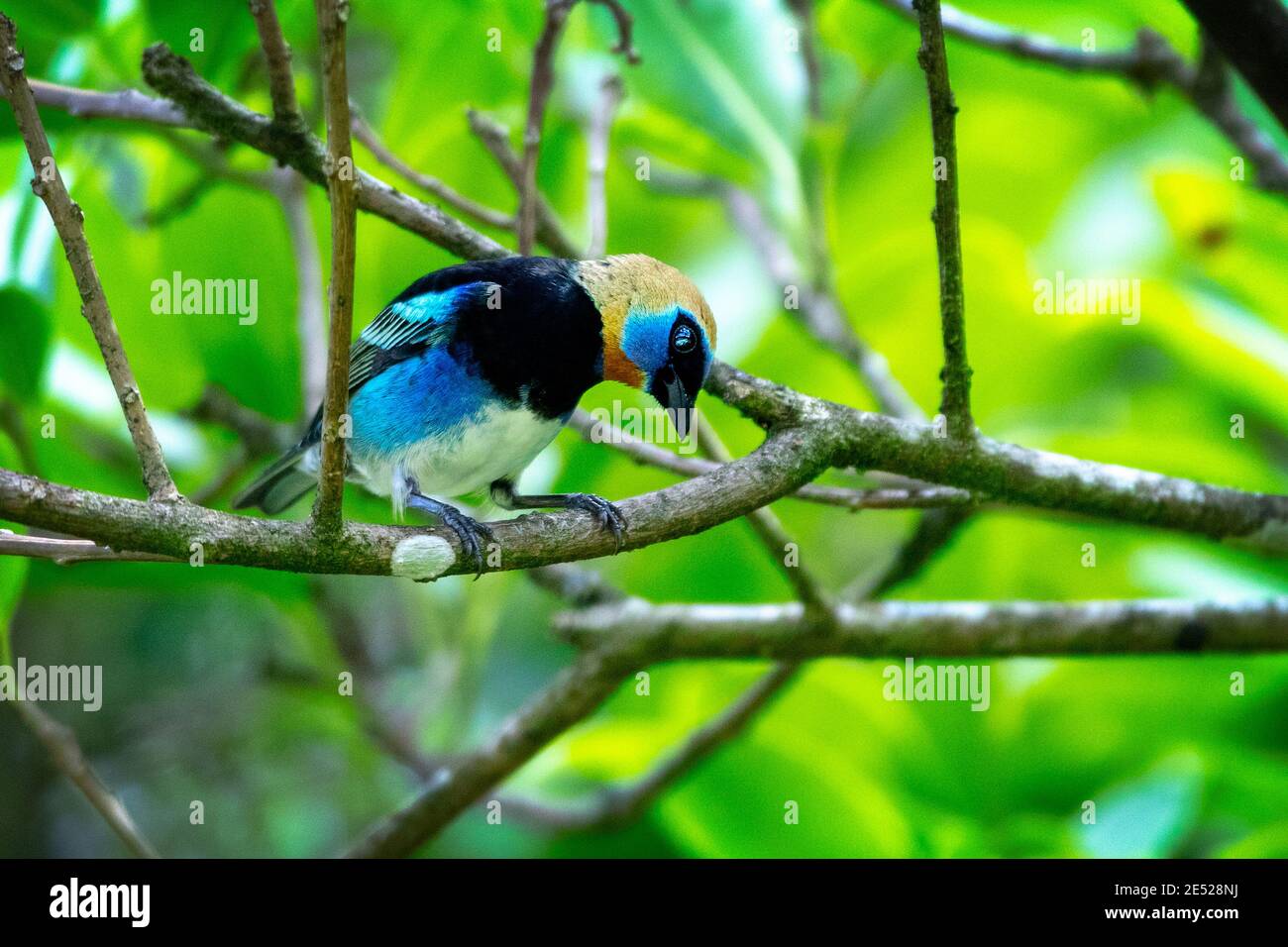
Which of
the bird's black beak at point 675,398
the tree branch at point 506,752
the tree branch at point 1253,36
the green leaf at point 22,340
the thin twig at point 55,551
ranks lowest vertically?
the tree branch at point 506,752

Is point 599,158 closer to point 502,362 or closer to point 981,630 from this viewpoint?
point 502,362

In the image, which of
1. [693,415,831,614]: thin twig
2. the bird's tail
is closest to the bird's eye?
[693,415,831,614]: thin twig

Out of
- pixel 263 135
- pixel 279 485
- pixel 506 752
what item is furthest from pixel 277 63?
pixel 506 752

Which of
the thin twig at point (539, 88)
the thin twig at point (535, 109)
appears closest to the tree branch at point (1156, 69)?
the thin twig at point (539, 88)

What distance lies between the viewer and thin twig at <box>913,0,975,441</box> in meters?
2.05

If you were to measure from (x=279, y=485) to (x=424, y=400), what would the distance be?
69 cm

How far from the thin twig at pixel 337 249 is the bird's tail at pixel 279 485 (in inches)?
53.4

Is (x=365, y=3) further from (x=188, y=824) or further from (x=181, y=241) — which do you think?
(x=188, y=824)

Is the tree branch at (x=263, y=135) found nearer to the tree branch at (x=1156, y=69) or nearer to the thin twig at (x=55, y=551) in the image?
the thin twig at (x=55, y=551)

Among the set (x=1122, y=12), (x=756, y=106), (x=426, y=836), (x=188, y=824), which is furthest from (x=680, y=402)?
(x=188, y=824)

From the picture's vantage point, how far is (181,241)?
324 cm

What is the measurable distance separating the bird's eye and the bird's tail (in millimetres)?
1144

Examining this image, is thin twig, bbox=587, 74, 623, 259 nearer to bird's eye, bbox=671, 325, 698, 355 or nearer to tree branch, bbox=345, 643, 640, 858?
bird's eye, bbox=671, 325, 698, 355

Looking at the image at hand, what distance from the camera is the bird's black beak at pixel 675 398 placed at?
2646mm
